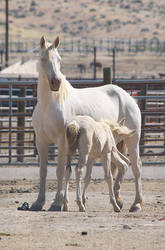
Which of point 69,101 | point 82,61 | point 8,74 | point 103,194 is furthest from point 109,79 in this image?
point 82,61

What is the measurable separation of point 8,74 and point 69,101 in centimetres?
2331

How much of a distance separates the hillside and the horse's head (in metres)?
66.0

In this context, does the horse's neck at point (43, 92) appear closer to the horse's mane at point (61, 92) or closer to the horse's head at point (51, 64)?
the horse's mane at point (61, 92)

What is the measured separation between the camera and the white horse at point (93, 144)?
31.9 ft

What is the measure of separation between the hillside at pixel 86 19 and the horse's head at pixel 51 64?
66.0 meters

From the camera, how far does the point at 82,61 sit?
5725cm

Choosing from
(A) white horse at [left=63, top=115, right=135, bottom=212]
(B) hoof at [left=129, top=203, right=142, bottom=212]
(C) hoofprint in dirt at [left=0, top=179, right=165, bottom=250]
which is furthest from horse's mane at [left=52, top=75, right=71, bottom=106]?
(B) hoof at [left=129, top=203, right=142, bottom=212]

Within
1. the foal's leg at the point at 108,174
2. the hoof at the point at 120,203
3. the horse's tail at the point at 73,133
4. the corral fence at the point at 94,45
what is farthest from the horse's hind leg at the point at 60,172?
the corral fence at the point at 94,45

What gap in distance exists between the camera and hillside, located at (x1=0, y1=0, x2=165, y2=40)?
84062 millimetres

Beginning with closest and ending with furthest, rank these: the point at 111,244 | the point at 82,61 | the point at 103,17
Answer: the point at 111,244, the point at 82,61, the point at 103,17

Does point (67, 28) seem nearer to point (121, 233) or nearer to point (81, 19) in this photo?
point (81, 19)

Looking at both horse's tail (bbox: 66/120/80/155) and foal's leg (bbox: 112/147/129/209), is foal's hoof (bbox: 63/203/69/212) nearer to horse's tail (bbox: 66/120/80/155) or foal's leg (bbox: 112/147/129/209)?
horse's tail (bbox: 66/120/80/155)

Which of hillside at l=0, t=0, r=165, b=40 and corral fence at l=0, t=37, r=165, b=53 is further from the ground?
hillside at l=0, t=0, r=165, b=40

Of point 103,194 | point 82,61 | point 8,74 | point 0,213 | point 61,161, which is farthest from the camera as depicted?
point 82,61
